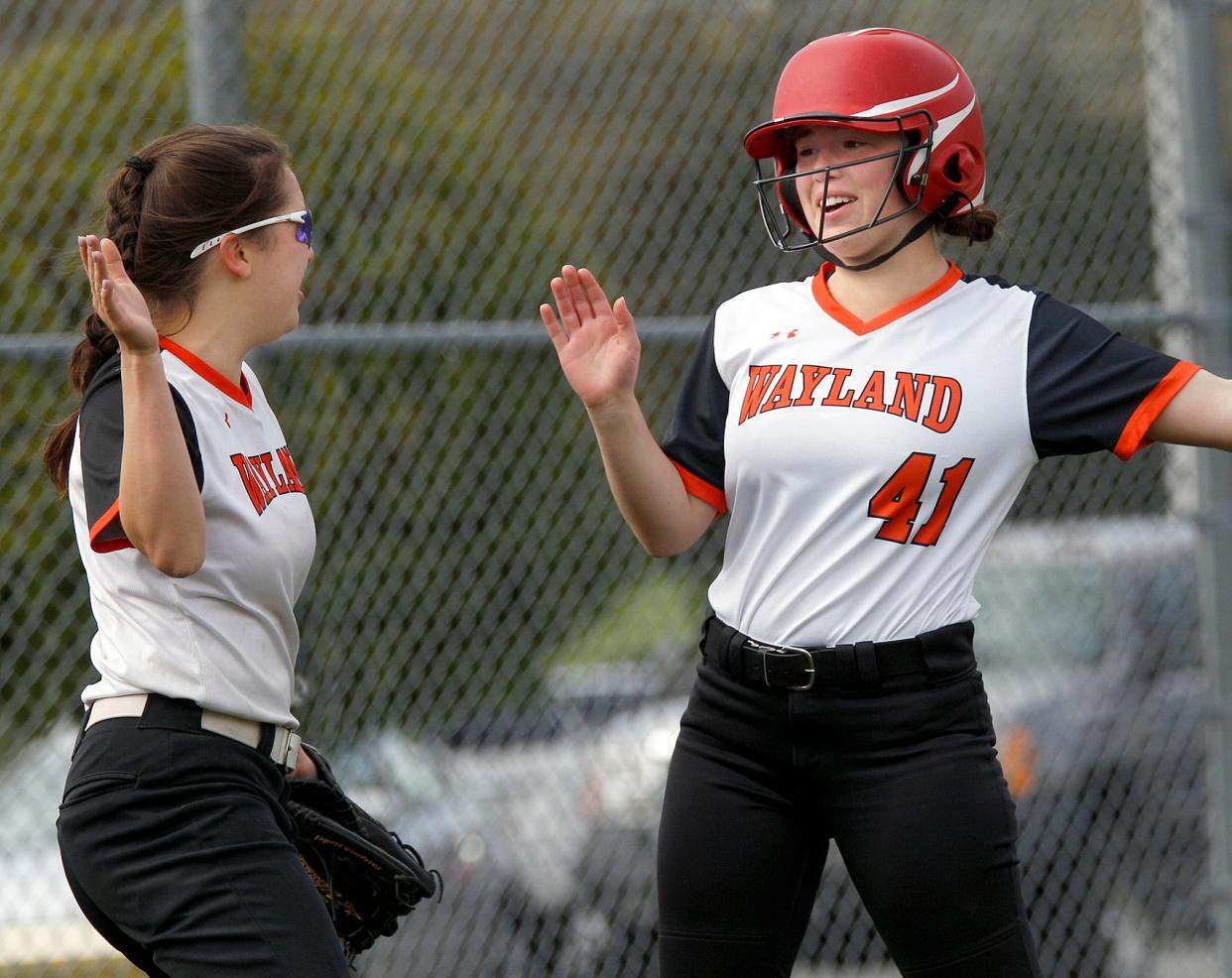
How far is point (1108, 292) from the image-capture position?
188 inches

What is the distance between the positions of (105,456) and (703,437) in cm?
99

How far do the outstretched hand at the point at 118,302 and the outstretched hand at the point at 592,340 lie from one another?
27.1 inches

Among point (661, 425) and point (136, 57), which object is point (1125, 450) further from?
point (136, 57)

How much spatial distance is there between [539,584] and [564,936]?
0.96 m

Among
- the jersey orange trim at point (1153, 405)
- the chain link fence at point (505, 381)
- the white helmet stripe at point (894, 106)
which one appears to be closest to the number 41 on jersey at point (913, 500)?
the jersey orange trim at point (1153, 405)

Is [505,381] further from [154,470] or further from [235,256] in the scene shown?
[154,470]

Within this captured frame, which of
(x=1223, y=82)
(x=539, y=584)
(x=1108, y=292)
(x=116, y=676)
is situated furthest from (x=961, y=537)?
(x=1223, y=82)

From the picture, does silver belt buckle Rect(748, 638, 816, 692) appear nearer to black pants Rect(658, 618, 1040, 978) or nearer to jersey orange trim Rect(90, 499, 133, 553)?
black pants Rect(658, 618, 1040, 978)

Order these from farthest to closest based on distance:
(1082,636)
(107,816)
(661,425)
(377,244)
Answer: (1082,636), (661,425), (377,244), (107,816)

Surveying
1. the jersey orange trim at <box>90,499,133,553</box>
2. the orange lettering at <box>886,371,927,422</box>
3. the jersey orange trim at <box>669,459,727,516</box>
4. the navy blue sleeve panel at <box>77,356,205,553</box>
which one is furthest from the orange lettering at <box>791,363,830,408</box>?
the jersey orange trim at <box>90,499,133,553</box>

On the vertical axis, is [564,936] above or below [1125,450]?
below

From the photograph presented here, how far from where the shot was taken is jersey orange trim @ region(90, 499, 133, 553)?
6.84 feet

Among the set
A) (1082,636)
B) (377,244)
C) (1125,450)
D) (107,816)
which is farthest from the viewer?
(1082,636)

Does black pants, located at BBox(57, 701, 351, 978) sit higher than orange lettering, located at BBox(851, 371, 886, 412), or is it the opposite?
orange lettering, located at BBox(851, 371, 886, 412)
